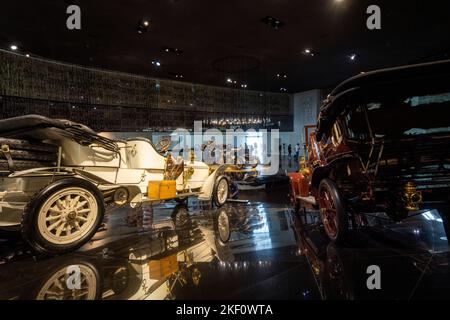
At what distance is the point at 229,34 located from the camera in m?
7.01

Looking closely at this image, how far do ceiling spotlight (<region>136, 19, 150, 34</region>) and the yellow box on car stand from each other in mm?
4524

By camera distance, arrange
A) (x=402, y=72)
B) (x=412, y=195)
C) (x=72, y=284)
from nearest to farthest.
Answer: (x=72, y=284), (x=402, y=72), (x=412, y=195)

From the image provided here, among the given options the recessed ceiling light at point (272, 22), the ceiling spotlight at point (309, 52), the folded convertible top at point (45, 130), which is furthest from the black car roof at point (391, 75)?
the ceiling spotlight at point (309, 52)

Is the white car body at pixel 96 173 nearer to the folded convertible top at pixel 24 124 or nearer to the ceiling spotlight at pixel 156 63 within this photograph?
the folded convertible top at pixel 24 124

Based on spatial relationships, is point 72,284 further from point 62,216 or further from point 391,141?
point 391,141

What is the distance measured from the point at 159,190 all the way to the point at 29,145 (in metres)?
1.59

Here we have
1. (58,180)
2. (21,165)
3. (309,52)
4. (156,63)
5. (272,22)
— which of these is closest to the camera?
(58,180)

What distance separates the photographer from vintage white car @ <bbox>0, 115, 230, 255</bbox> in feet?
7.36

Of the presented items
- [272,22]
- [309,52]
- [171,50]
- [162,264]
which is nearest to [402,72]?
[162,264]

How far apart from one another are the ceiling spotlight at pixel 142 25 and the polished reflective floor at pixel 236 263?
500cm

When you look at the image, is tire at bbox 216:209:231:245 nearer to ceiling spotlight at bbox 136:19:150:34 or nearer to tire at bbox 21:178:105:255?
tire at bbox 21:178:105:255
